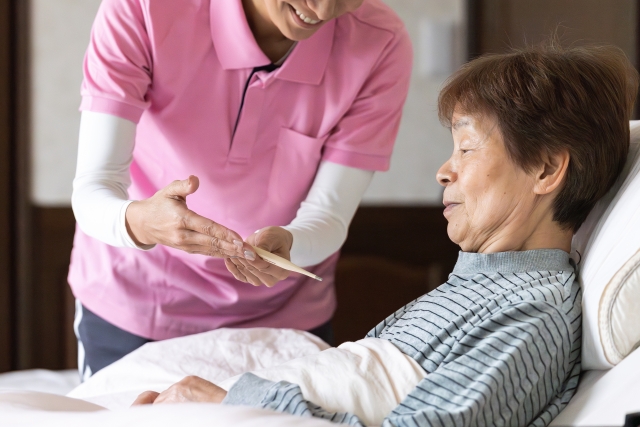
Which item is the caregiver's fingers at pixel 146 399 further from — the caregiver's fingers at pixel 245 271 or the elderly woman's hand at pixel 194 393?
the caregiver's fingers at pixel 245 271

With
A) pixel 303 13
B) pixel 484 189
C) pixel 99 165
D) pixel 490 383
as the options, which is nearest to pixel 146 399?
pixel 99 165

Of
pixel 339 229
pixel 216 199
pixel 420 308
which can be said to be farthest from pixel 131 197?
pixel 420 308

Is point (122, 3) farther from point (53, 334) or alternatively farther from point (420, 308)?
point (53, 334)

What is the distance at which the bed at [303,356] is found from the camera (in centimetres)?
101

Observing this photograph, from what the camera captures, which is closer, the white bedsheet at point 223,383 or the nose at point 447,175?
the white bedsheet at point 223,383

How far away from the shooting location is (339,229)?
1.75 m

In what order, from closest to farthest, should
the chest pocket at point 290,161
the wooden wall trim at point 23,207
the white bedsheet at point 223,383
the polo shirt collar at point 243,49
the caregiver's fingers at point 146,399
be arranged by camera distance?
the white bedsheet at point 223,383, the caregiver's fingers at point 146,399, the polo shirt collar at point 243,49, the chest pocket at point 290,161, the wooden wall trim at point 23,207

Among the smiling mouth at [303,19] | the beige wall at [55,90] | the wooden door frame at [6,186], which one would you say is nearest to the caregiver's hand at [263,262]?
the smiling mouth at [303,19]

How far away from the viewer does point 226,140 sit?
1712 mm

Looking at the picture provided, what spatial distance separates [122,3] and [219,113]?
320mm

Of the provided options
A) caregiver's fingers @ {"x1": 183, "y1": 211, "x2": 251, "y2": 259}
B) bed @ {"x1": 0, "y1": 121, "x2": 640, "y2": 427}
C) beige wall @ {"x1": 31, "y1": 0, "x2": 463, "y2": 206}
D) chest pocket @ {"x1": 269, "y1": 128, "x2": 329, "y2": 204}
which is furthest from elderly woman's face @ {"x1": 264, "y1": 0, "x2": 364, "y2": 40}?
beige wall @ {"x1": 31, "y1": 0, "x2": 463, "y2": 206}

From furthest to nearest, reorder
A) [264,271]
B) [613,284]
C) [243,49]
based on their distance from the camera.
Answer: [243,49]
[264,271]
[613,284]

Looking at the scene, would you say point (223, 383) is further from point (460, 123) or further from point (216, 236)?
point (460, 123)

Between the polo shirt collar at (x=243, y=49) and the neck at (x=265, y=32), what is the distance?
0.06 m
